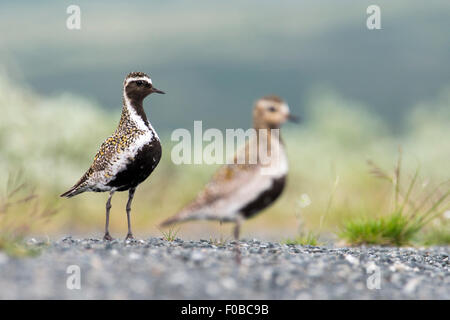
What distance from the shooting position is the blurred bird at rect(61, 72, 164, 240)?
762cm

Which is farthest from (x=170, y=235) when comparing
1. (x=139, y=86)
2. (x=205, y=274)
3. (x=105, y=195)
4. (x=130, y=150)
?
(x=105, y=195)

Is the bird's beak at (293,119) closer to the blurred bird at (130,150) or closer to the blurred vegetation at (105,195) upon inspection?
the blurred bird at (130,150)

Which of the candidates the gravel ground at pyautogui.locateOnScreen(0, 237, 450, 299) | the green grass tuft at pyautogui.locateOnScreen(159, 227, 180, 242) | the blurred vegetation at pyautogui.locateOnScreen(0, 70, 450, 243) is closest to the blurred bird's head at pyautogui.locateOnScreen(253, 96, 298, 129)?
the gravel ground at pyautogui.locateOnScreen(0, 237, 450, 299)

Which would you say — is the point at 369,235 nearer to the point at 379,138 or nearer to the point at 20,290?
the point at 20,290

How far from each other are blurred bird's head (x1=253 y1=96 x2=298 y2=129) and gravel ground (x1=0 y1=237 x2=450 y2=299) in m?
1.50

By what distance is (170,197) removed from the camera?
17.7 metres

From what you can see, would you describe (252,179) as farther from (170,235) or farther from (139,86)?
(139,86)

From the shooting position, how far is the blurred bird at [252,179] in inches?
278

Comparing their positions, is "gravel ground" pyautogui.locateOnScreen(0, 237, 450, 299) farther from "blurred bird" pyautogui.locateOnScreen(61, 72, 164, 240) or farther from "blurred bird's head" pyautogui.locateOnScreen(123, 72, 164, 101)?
"blurred bird's head" pyautogui.locateOnScreen(123, 72, 164, 101)

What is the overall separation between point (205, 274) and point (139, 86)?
2.74m

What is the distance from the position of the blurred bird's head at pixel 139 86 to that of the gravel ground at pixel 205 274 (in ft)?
5.92

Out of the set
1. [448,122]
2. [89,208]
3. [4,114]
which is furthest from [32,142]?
[448,122]

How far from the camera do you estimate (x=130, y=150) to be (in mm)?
7598

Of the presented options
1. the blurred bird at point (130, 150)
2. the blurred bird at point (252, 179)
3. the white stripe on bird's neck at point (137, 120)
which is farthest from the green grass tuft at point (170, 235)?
the white stripe on bird's neck at point (137, 120)
